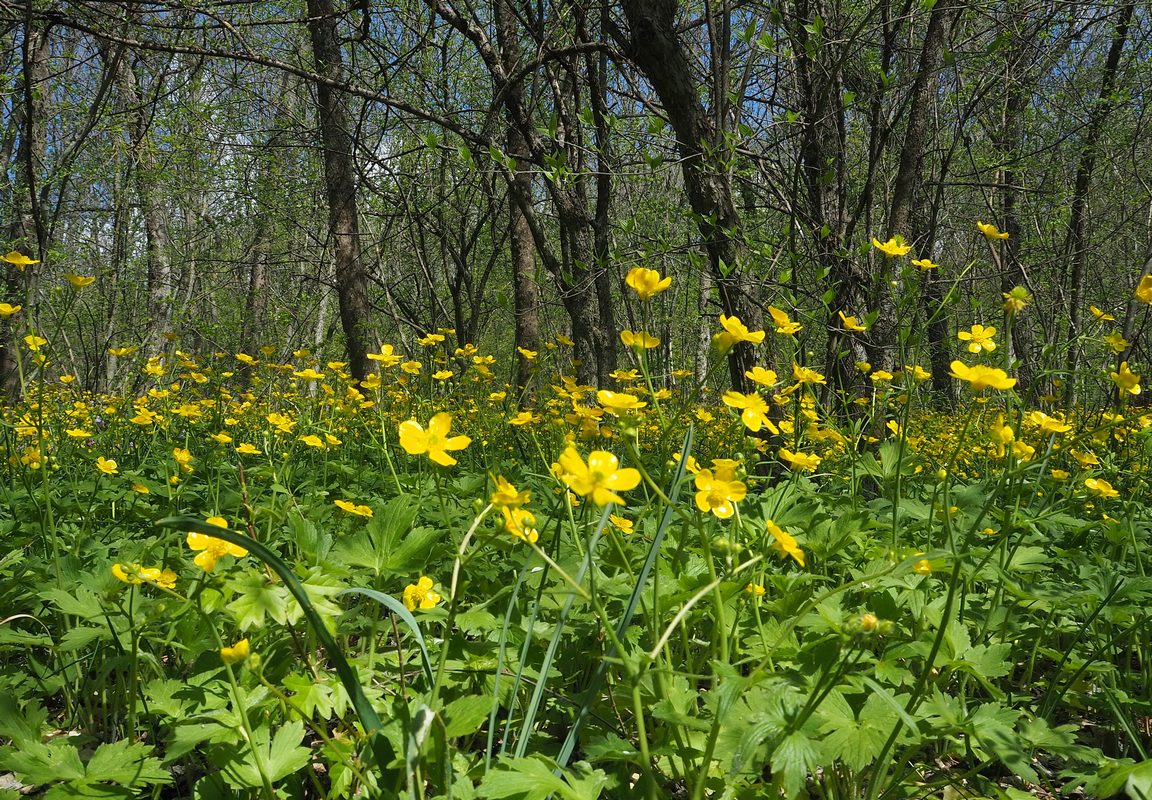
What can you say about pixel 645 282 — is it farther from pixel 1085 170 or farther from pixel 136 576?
pixel 1085 170

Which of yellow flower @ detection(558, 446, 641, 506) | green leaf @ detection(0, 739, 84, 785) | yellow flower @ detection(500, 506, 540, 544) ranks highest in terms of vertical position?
yellow flower @ detection(558, 446, 641, 506)

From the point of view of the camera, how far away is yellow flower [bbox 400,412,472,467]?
1.11 metres

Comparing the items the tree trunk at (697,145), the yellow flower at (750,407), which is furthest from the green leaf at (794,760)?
the tree trunk at (697,145)

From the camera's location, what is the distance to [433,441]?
3.88 feet

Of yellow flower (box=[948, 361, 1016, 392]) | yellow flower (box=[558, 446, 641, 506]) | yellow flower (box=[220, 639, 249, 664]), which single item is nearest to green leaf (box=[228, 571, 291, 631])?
yellow flower (box=[220, 639, 249, 664])

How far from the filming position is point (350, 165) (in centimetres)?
651


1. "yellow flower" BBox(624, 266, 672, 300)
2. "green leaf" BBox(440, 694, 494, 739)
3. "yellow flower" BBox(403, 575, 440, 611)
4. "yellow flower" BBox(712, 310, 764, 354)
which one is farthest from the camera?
"yellow flower" BBox(624, 266, 672, 300)

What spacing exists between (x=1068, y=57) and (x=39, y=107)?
40.4 ft

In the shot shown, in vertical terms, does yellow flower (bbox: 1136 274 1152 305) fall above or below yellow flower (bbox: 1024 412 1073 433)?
above

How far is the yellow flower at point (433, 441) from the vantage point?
111 cm

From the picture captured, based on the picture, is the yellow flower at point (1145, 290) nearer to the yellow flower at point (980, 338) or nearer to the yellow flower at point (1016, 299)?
the yellow flower at point (1016, 299)

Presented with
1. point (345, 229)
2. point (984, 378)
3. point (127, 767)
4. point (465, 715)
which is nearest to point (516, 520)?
point (465, 715)

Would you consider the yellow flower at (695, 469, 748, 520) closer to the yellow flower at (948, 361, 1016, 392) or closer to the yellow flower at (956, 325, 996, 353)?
the yellow flower at (948, 361, 1016, 392)

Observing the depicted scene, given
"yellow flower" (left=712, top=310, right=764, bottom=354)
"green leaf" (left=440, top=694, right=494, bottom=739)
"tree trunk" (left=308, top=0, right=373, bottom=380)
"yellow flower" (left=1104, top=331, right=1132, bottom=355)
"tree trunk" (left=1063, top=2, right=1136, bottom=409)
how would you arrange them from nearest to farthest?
"green leaf" (left=440, top=694, right=494, bottom=739)
"yellow flower" (left=712, top=310, right=764, bottom=354)
"yellow flower" (left=1104, top=331, right=1132, bottom=355)
"tree trunk" (left=308, top=0, right=373, bottom=380)
"tree trunk" (left=1063, top=2, right=1136, bottom=409)
